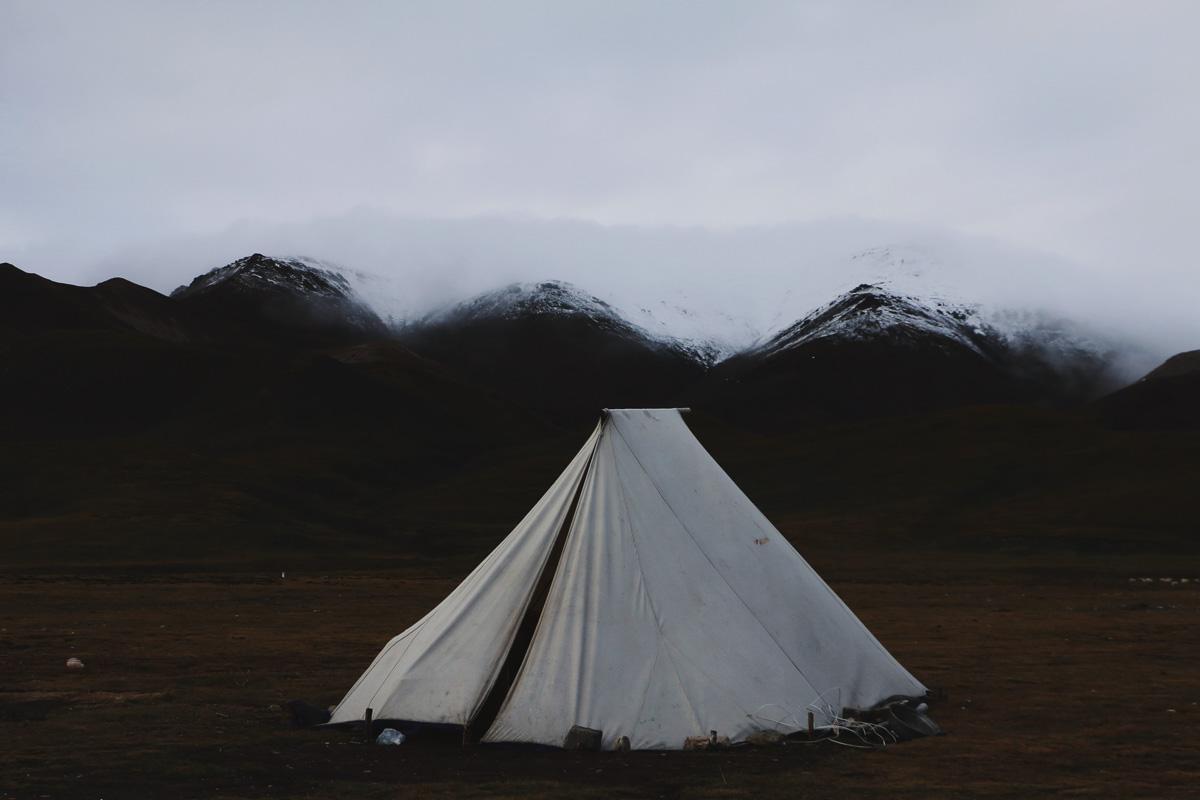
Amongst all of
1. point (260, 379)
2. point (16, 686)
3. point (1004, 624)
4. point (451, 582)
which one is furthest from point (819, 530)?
point (260, 379)

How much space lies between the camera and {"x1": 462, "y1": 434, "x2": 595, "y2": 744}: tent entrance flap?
13.1 metres

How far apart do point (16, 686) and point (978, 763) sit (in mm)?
13322

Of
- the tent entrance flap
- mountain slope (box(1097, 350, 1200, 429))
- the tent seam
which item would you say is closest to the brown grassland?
the tent entrance flap

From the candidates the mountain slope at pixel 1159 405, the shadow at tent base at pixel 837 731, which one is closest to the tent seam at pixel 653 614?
the shadow at tent base at pixel 837 731

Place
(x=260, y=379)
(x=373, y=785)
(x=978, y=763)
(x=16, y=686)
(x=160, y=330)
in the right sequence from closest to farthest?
(x=373, y=785) < (x=978, y=763) < (x=16, y=686) < (x=260, y=379) < (x=160, y=330)

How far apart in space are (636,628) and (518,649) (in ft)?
4.61

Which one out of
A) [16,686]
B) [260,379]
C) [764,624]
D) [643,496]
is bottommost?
[16,686]

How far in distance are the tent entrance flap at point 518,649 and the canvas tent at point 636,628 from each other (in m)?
0.02

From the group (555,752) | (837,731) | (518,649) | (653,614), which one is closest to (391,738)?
(518,649)

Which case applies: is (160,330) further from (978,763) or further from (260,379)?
(978,763)

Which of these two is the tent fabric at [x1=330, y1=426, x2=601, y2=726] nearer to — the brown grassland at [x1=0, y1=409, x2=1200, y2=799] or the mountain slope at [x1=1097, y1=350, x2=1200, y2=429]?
the brown grassland at [x1=0, y1=409, x2=1200, y2=799]

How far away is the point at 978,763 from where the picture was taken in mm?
12000

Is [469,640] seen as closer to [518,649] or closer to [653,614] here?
[518,649]

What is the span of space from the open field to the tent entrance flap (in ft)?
1.42
